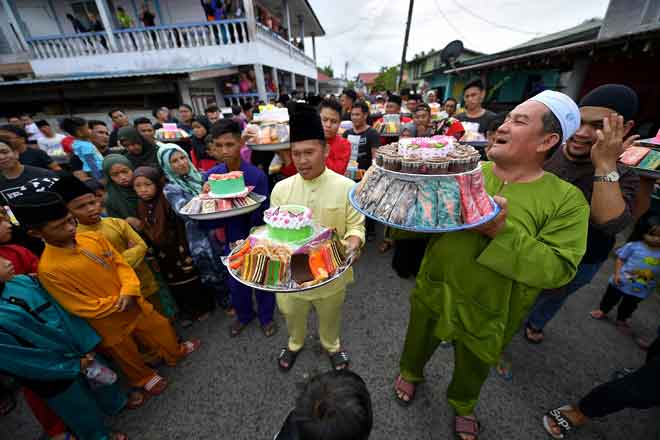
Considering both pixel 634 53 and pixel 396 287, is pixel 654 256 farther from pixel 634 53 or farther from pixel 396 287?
pixel 634 53

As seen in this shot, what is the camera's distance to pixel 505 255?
131 cm

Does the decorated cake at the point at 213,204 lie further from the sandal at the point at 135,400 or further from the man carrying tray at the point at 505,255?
the sandal at the point at 135,400

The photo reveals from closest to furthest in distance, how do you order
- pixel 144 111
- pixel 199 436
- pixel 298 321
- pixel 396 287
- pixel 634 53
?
pixel 199 436 < pixel 298 321 < pixel 396 287 < pixel 634 53 < pixel 144 111

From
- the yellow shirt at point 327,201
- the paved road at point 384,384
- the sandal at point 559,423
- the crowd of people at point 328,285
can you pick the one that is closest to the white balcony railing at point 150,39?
the crowd of people at point 328,285

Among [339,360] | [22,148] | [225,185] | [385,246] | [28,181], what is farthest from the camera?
[385,246]

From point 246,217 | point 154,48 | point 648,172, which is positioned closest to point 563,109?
point 648,172

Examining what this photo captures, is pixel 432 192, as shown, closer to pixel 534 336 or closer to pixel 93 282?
pixel 93 282

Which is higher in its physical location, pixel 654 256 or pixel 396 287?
pixel 654 256

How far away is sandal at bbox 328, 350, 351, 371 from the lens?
2736mm

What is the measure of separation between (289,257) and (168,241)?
2071 mm

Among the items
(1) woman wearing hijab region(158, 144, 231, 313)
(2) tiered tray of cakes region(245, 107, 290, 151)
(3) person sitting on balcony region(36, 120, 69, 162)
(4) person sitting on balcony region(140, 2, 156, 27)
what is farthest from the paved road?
(4) person sitting on balcony region(140, 2, 156, 27)

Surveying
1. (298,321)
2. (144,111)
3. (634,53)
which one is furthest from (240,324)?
(144,111)

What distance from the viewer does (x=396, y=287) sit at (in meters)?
3.85

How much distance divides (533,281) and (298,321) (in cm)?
205
